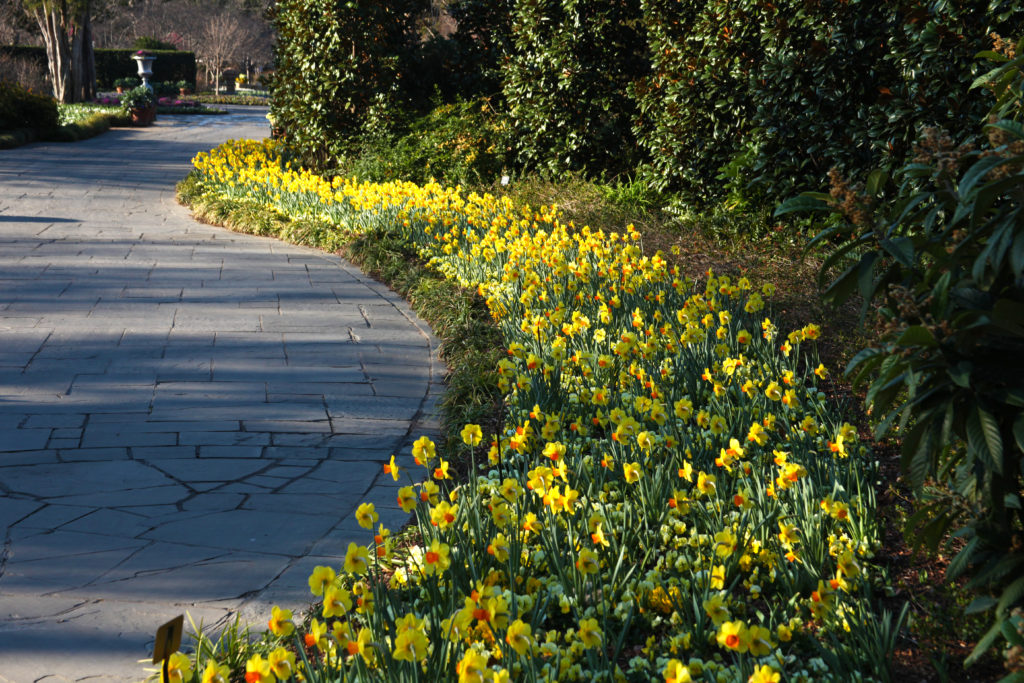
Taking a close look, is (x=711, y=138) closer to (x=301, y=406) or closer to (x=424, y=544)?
(x=301, y=406)

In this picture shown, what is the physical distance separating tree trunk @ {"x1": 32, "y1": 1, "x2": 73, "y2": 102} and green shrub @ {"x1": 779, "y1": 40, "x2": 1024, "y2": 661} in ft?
93.2

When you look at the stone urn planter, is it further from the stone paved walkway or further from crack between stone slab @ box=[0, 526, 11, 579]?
crack between stone slab @ box=[0, 526, 11, 579]

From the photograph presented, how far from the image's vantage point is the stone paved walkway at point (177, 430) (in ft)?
8.43

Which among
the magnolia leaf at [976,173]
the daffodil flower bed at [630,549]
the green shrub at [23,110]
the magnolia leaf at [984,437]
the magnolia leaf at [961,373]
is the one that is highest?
the magnolia leaf at [976,173]

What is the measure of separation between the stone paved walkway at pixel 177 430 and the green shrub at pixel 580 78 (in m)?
2.98

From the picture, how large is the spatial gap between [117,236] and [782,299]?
22.1ft

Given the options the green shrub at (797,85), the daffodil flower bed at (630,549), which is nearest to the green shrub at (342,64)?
the green shrub at (797,85)

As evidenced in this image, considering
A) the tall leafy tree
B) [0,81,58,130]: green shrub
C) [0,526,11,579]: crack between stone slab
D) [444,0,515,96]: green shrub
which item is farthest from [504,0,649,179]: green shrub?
the tall leafy tree

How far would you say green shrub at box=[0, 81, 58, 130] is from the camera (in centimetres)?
1838

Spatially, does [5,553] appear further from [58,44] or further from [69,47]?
[69,47]

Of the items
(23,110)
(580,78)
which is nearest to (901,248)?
(580,78)

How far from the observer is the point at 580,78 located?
895 centimetres

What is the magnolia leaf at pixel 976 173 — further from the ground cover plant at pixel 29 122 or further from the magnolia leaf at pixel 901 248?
the ground cover plant at pixel 29 122

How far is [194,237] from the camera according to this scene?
8.87m
